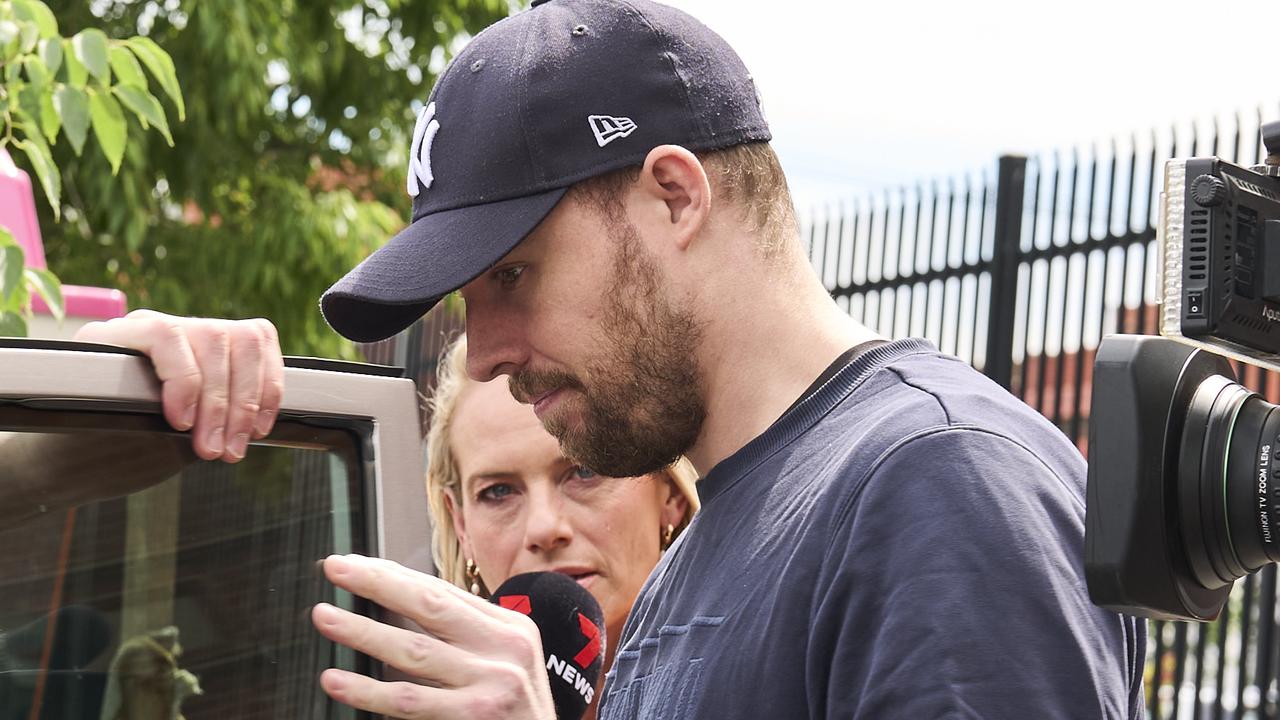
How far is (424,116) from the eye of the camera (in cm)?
194

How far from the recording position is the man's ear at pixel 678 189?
1804 millimetres

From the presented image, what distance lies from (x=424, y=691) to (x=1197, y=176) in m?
0.86

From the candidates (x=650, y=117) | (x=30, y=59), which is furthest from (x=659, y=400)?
(x=30, y=59)

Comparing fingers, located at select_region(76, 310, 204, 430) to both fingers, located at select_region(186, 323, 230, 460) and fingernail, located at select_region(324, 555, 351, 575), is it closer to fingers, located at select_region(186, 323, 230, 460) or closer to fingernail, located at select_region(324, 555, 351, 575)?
fingers, located at select_region(186, 323, 230, 460)

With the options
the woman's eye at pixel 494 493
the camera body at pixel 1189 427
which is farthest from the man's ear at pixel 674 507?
the camera body at pixel 1189 427

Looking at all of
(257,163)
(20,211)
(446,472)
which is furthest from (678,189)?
(257,163)

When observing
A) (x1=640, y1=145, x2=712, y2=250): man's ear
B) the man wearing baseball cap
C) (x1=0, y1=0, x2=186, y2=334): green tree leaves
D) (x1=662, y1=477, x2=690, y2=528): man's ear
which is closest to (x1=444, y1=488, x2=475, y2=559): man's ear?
(x1=662, y1=477, x2=690, y2=528): man's ear

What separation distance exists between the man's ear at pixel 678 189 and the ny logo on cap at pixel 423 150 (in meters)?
0.29

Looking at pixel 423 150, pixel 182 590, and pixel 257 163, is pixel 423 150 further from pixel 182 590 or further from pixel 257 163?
pixel 257 163

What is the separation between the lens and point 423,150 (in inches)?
75.5

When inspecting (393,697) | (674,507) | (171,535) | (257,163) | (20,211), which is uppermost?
(171,535)

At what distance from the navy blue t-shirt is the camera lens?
10cm

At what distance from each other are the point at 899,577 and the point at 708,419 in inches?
20.5

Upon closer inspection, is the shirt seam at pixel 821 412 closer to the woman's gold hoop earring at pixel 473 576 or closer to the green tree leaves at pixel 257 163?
the woman's gold hoop earring at pixel 473 576
